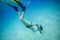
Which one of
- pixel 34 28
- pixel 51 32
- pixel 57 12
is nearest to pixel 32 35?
pixel 34 28

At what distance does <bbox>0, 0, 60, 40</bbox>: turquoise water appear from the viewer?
125 inches

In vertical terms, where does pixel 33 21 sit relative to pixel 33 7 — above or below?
below

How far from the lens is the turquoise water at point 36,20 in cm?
318

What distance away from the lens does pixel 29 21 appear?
10.5ft

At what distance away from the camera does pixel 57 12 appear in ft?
10.5

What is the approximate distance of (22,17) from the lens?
325cm

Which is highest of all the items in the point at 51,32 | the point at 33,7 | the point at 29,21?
the point at 33,7

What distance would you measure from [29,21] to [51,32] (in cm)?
46

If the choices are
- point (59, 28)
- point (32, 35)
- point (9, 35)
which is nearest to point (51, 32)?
point (59, 28)

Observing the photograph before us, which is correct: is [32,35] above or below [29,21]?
below

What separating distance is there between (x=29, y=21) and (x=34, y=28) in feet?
0.55

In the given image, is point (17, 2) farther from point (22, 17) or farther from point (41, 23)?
point (41, 23)

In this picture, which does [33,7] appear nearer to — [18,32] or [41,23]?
[41,23]

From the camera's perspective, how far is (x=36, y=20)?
323 cm
